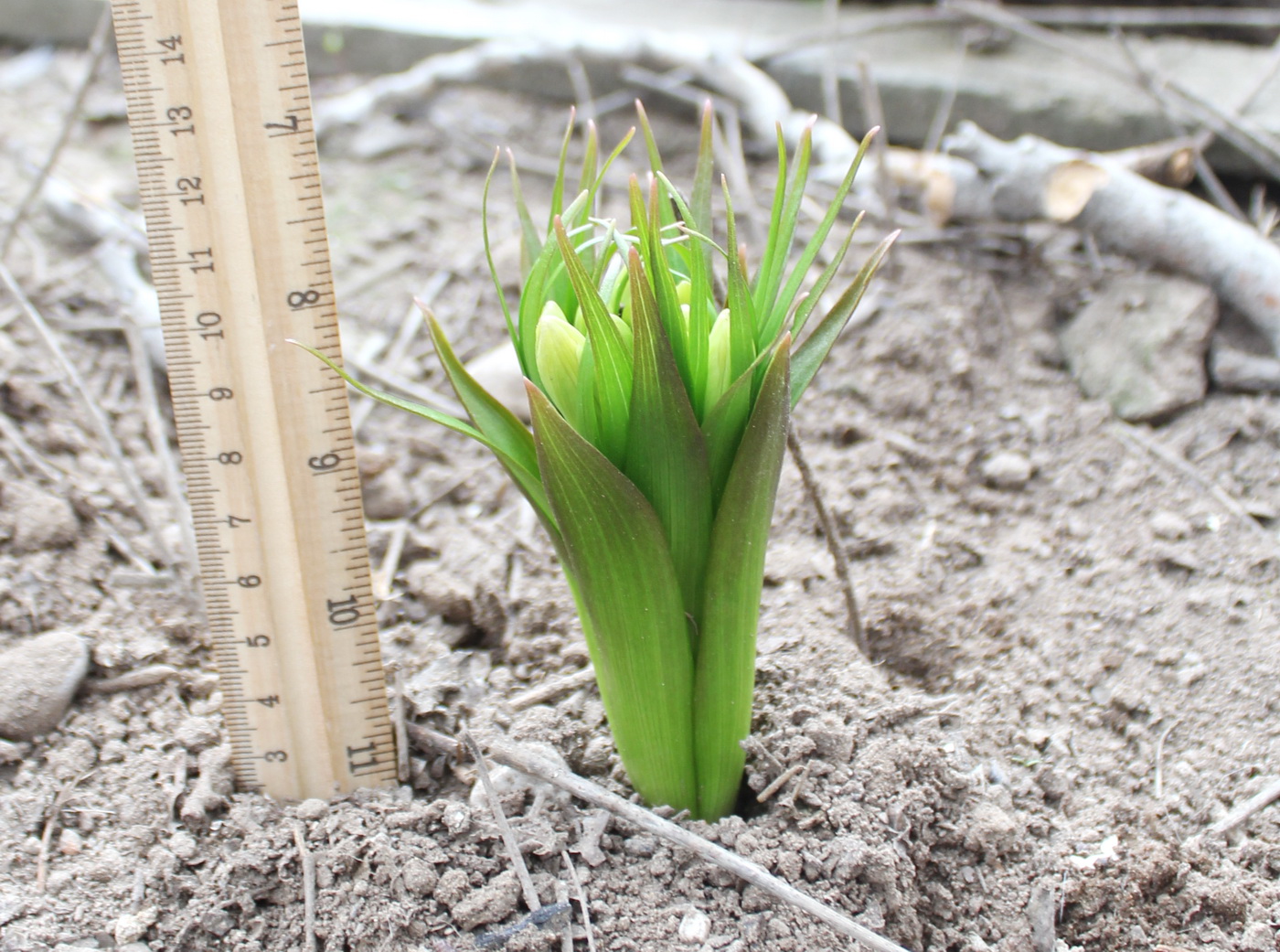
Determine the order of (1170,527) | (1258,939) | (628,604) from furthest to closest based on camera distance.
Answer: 1. (1170,527)
2. (1258,939)
3. (628,604)

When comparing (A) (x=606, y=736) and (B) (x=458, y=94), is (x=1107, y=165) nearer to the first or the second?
(A) (x=606, y=736)

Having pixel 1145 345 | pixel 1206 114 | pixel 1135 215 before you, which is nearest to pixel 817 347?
pixel 1145 345

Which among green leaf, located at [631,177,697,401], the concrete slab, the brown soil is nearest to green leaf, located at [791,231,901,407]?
green leaf, located at [631,177,697,401]

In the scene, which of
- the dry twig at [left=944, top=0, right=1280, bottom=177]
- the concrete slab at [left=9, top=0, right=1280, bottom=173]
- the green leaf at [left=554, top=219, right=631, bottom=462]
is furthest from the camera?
the concrete slab at [left=9, top=0, right=1280, bottom=173]

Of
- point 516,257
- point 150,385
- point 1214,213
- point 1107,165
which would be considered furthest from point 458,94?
point 1214,213

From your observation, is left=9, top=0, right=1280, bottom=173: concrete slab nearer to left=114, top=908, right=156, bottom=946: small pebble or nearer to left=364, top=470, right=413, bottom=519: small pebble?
left=364, top=470, right=413, bottom=519: small pebble

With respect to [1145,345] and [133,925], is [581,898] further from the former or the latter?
[1145,345]
